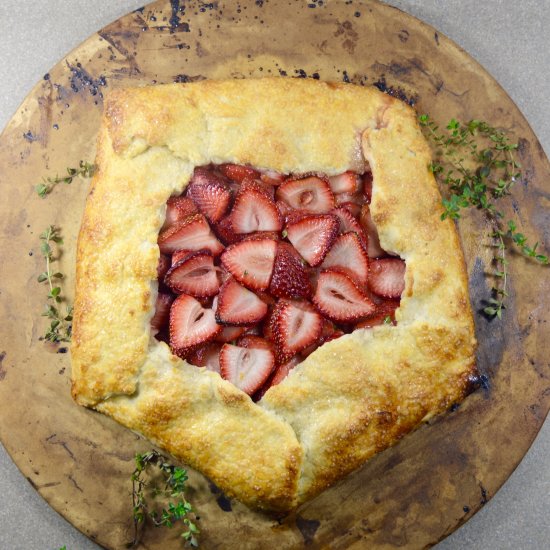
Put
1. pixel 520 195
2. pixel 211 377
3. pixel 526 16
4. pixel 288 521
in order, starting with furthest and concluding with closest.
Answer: pixel 526 16 < pixel 520 195 < pixel 288 521 < pixel 211 377

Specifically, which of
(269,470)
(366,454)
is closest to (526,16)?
(366,454)

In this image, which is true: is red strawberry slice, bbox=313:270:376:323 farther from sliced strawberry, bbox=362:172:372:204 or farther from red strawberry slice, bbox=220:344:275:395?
sliced strawberry, bbox=362:172:372:204

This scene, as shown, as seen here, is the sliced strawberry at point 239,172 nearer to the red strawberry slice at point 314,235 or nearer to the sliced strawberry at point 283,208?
the sliced strawberry at point 283,208

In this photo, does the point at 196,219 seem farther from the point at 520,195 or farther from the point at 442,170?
the point at 520,195

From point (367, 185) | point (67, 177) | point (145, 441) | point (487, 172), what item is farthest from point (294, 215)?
point (145, 441)

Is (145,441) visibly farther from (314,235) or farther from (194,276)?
(314,235)
